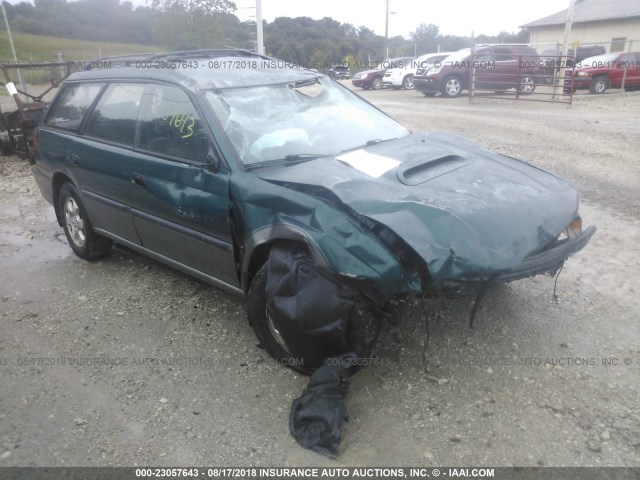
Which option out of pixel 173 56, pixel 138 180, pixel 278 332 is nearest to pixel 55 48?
pixel 173 56

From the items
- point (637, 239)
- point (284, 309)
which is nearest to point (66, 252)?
point (284, 309)

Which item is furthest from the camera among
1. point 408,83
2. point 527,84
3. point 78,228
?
point 408,83

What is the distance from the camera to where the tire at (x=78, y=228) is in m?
4.81

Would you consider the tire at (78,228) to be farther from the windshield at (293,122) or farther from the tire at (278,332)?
the tire at (278,332)

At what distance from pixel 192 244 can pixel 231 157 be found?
693mm

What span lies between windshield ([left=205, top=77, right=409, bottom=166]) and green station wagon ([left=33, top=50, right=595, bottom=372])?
0.01 meters

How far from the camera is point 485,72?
17.0 m

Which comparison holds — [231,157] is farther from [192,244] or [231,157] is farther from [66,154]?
[66,154]

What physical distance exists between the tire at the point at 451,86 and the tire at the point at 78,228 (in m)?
15.0

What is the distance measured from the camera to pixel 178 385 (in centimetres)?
315

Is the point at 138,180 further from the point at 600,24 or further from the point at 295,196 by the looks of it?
the point at 600,24

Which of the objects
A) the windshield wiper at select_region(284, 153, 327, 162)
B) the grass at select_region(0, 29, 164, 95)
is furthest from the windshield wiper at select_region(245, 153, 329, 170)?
the grass at select_region(0, 29, 164, 95)

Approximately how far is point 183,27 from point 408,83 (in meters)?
9.18

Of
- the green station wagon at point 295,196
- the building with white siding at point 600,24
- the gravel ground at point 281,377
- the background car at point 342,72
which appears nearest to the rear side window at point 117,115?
the green station wagon at point 295,196
